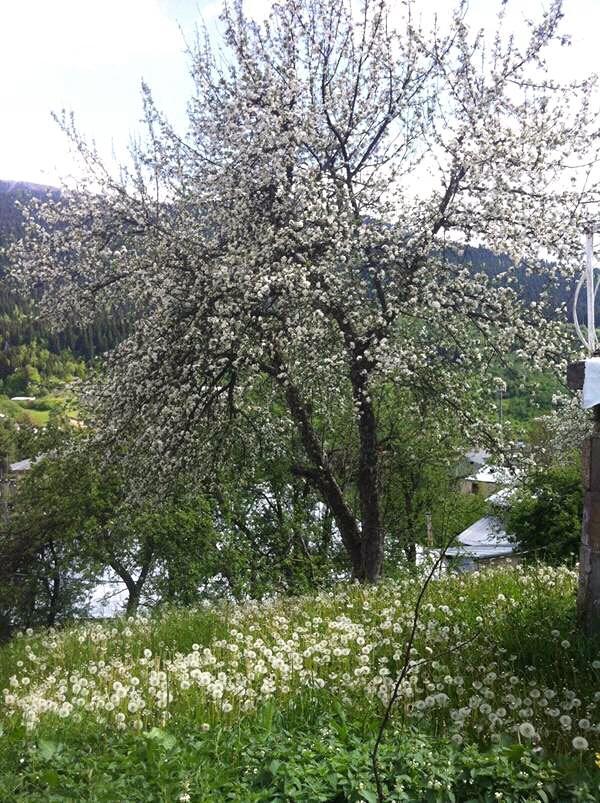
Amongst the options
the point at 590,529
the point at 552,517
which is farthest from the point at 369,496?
the point at 552,517

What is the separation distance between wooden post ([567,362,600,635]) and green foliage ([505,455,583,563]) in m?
9.47

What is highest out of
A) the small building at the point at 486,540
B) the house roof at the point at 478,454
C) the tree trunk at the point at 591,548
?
the house roof at the point at 478,454

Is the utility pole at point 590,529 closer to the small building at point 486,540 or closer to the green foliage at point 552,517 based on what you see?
the green foliage at point 552,517

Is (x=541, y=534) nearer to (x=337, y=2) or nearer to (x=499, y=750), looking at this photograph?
(x=337, y=2)

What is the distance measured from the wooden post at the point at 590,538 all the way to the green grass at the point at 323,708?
19 cm

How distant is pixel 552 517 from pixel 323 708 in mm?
13543

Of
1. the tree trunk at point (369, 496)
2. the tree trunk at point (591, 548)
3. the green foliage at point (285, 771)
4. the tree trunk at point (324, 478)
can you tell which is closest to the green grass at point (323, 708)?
the green foliage at point (285, 771)

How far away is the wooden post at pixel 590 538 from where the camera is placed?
578cm

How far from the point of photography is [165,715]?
466 cm

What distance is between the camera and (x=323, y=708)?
15.3ft

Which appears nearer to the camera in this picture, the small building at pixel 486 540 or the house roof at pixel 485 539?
the small building at pixel 486 540

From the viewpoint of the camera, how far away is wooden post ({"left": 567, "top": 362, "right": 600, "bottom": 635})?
19.0 feet

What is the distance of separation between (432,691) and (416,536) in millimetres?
23178

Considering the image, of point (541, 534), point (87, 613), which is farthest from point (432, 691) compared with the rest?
point (87, 613)
